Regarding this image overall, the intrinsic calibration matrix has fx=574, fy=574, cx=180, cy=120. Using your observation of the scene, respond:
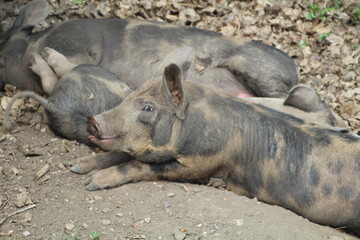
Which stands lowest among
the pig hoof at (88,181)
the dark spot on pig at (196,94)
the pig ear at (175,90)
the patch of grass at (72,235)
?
the pig hoof at (88,181)

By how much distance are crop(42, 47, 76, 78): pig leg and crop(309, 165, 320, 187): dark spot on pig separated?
292cm

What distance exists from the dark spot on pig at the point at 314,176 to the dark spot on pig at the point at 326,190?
0.07 metres

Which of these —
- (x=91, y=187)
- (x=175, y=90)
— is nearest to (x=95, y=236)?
(x=91, y=187)

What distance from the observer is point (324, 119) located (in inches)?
218

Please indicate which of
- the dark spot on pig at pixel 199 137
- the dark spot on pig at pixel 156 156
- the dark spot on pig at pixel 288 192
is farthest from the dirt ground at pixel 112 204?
the dark spot on pig at pixel 199 137

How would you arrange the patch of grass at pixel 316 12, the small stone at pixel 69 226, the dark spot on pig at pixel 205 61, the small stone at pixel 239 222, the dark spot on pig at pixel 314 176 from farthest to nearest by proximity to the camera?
the patch of grass at pixel 316 12
the dark spot on pig at pixel 205 61
the dark spot on pig at pixel 314 176
the small stone at pixel 239 222
the small stone at pixel 69 226

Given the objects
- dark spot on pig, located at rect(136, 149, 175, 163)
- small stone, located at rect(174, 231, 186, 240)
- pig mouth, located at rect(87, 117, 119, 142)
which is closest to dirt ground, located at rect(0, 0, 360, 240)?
small stone, located at rect(174, 231, 186, 240)

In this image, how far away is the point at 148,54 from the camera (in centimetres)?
679

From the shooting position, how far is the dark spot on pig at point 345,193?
4.85 m

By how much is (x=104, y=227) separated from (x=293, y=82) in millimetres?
3248

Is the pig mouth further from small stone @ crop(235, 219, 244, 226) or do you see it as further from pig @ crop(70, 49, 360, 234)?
small stone @ crop(235, 219, 244, 226)

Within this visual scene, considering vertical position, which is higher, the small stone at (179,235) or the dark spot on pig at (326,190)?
the dark spot on pig at (326,190)

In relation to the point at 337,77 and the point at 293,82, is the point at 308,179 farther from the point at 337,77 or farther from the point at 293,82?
the point at 337,77

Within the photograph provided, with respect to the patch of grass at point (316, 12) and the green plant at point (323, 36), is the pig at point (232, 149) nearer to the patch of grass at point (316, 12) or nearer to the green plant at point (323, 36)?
the green plant at point (323, 36)
